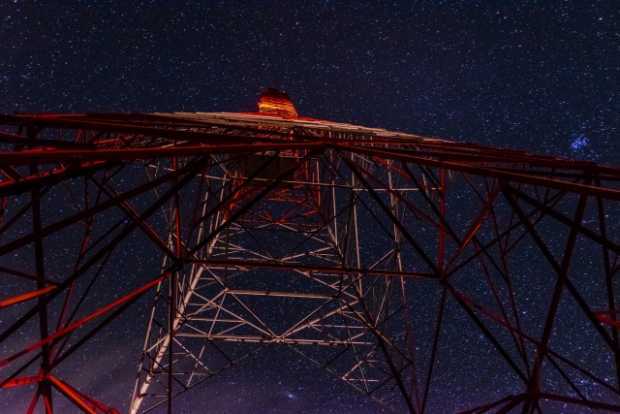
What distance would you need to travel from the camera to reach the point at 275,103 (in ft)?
54.4

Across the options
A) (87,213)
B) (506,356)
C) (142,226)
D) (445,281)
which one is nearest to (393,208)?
(445,281)

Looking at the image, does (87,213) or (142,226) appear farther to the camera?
(142,226)

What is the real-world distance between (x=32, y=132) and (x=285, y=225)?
846cm

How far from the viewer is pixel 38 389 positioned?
15.3 feet

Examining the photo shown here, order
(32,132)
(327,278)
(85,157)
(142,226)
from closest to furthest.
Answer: (85,157) < (32,132) < (142,226) < (327,278)

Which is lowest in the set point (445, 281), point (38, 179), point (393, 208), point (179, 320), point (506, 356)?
point (179, 320)

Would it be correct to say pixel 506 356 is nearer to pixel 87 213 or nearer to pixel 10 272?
pixel 87 213

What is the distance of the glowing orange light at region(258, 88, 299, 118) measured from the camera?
53.3 ft

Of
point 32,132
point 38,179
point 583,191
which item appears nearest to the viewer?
point 583,191

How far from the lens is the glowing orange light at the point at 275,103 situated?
16.2 m

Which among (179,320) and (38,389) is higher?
(38,389)

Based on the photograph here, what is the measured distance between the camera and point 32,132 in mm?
4496

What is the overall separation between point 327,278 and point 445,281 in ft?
32.7

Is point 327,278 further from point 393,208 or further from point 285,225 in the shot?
point 393,208
